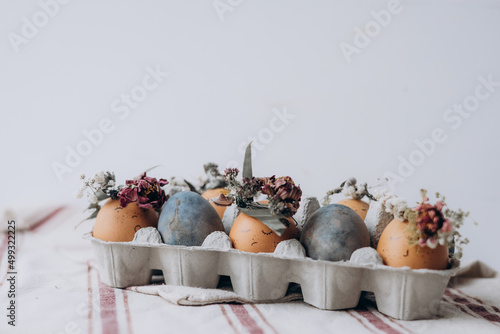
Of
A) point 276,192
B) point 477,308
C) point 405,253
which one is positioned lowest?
point 477,308

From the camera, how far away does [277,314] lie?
95cm

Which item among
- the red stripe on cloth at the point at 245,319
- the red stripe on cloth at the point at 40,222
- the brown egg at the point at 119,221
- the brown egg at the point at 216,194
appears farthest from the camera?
the red stripe on cloth at the point at 40,222

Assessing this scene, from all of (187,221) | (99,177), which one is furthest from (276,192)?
(99,177)

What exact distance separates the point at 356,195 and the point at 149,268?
0.51 m

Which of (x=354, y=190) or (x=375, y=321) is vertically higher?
(x=354, y=190)

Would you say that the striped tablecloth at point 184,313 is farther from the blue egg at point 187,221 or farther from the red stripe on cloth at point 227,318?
the blue egg at point 187,221

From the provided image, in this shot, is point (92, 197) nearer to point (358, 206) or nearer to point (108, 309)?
point (108, 309)

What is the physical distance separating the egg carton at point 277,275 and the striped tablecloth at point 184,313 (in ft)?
0.08

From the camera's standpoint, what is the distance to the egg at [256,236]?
3.28 feet

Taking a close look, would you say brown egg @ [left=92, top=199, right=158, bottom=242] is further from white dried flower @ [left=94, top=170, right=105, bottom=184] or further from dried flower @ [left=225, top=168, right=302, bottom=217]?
dried flower @ [left=225, top=168, right=302, bottom=217]

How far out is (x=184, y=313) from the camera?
0.94 meters

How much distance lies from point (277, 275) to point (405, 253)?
0.26m

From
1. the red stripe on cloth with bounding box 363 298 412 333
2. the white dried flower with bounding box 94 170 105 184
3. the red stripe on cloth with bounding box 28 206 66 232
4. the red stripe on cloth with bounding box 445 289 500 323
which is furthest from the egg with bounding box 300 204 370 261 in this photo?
the red stripe on cloth with bounding box 28 206 66 232

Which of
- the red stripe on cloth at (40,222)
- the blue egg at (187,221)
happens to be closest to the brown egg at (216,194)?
the blue egg at (187,221)
